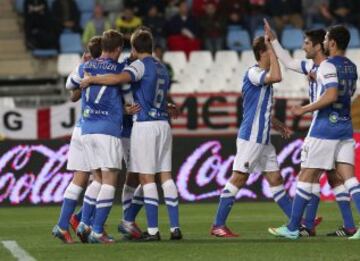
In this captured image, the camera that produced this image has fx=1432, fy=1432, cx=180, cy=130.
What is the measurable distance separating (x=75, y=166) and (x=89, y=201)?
17.0 inches

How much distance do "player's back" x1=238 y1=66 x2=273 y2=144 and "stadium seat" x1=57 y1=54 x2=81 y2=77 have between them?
38.6 ft

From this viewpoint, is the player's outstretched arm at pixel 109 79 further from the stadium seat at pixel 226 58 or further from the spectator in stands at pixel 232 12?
the spectator in stands at pixel 232 12

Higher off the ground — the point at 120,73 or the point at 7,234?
the point at 120,73

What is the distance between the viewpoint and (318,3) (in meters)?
28.2

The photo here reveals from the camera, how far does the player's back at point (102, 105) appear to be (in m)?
13.0

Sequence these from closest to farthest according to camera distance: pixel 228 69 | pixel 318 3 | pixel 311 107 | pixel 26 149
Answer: pixel 311 107, pixel 26 149, pixel 228 69, pixel 318 3

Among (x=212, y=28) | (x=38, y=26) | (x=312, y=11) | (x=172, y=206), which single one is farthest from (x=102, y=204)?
(x=312, y=11)

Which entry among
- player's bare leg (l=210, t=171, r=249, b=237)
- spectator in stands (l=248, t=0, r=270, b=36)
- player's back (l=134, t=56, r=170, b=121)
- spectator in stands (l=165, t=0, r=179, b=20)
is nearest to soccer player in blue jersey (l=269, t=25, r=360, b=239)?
player's bare leg (l=210, t=171, r=249, b=237)

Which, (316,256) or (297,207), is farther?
(297,207)

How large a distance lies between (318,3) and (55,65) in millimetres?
5532

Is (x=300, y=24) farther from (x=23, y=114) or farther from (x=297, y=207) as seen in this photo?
(x=297, y=207)

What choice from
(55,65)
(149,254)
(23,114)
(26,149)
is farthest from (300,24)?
(149,254)

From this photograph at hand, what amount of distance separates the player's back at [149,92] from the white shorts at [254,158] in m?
1.05

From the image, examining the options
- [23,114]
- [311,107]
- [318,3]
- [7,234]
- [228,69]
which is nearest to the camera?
[311,107]
